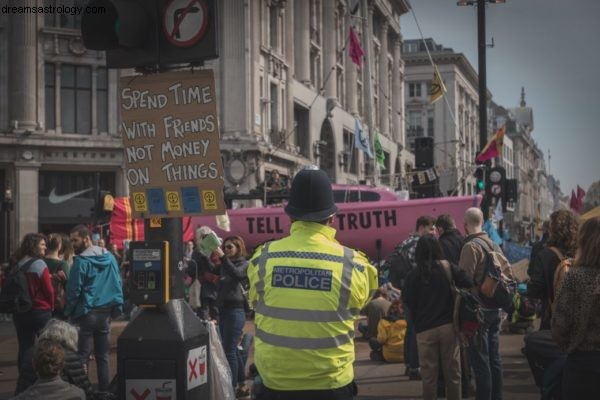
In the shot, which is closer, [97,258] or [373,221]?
[97,258]

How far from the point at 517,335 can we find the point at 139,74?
10607 mm

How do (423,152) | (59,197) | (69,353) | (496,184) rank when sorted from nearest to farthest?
(69,353)
(496,184)
(423,152)
(59,197)

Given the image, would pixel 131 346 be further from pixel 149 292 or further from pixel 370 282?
pixel 370 282

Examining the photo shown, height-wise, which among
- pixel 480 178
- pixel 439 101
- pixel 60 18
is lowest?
pixel 480 178

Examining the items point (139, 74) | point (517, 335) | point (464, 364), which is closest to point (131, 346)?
point (139, 74)

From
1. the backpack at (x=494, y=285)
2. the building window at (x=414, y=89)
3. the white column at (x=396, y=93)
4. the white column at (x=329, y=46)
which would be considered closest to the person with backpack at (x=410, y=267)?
the backpack at (x=494, y=285)

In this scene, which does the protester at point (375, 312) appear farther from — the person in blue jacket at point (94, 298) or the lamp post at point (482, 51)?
the lamp post at point (482, 51)

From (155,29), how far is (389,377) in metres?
6.14

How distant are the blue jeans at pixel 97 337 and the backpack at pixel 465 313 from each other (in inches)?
146

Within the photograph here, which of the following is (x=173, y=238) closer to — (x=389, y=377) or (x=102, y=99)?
(x=389, y=377)

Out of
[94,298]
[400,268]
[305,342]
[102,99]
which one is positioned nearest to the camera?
[305,342]

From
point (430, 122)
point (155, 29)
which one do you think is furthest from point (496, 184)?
point (430, 122)

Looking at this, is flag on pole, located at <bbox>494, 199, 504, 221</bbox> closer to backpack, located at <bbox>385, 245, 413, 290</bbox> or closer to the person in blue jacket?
backpack, located at <bbox>385, 245, 413, 290</bbox>

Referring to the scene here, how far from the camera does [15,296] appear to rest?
865cm
